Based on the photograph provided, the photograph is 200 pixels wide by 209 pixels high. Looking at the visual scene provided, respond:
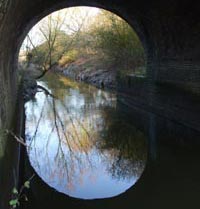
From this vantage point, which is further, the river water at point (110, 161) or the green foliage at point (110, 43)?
the green foliage at point (110, 43)

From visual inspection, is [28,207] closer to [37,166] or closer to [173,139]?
[37,166]

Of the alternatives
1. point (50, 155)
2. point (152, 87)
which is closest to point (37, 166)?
point (50, 155)

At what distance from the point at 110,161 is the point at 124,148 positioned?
3.83 feet

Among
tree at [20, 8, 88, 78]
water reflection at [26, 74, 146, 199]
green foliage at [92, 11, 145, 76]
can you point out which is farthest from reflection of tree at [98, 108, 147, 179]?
tree at [20, 8, 88, 78]

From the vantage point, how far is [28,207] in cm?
523

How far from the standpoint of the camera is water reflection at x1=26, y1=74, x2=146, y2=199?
6.51m

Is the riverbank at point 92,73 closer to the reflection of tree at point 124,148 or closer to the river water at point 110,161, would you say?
the river water at point 110,161

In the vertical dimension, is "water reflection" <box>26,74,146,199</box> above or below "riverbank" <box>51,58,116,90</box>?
below

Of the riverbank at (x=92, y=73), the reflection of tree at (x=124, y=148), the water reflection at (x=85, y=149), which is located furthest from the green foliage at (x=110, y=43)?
the reflection of tree at (x=124, y=148)

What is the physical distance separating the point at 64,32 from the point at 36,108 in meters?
15.2

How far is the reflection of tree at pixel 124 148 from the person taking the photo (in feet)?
23.7

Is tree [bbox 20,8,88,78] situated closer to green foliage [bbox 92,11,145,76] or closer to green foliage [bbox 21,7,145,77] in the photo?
green foliage [bbox 21,7,145,77]

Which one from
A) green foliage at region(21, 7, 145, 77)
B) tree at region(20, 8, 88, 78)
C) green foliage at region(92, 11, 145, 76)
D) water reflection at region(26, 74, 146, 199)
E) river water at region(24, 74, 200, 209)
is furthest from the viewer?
tree at region(20, 8, 88, 78)

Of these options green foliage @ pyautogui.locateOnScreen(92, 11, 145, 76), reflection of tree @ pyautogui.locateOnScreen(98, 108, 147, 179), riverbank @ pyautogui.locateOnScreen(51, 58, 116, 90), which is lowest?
reflection of tree @ pyautogui.locateOnScreen(98, 108, 147, 179)
